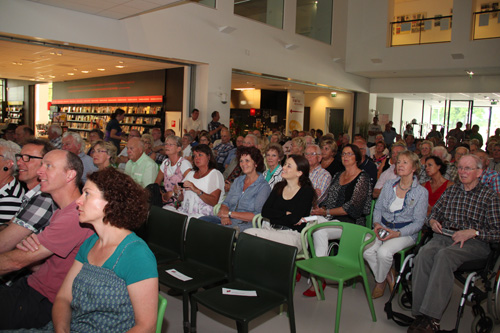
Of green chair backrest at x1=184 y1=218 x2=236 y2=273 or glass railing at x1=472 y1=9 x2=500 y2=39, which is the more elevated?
glass railing at x1=472 y1=9 x2=500 y2=39

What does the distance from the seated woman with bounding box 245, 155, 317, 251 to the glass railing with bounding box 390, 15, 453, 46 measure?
455 inches

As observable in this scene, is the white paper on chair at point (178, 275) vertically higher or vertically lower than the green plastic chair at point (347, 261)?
lower

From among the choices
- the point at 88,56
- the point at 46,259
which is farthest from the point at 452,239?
the point at 88,56

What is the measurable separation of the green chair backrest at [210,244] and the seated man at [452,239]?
1.53 m

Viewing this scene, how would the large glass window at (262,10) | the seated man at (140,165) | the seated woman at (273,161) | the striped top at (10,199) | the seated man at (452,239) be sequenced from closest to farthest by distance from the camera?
the striped top at (10,199) < the seated man at (452,239) < the seated woman at (273,161) < the seated man at (140,165) < the large glass window at (262,10)

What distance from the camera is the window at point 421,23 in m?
12.9

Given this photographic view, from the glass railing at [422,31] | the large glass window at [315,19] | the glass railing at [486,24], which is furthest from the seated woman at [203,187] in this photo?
the glass railing at [422,31]

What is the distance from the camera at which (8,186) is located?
296cm

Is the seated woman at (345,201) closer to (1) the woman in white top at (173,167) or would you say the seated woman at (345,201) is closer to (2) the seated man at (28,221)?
(1) the woman in white top at (173,167)

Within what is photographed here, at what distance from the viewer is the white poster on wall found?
16484mm

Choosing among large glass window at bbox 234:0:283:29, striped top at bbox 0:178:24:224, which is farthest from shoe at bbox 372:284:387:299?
large glass window at bbox 234:0:283:29

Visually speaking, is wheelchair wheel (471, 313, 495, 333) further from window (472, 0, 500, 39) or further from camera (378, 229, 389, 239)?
window (472, 0, 500, 39)

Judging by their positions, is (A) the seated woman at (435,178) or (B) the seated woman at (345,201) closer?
(B) the seated woman at (345,201)

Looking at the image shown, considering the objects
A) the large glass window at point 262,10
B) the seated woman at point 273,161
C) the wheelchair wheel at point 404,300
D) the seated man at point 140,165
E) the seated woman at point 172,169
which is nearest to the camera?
the wheelchair wheel at point 404,300
